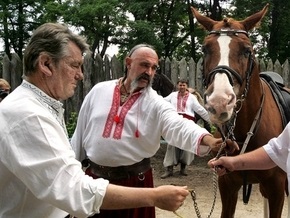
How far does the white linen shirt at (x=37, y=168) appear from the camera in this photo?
4.84 feet

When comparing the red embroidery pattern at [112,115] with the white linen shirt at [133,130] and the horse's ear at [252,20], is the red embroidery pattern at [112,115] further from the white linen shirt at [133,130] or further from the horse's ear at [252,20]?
the horse's ear at [252,20]

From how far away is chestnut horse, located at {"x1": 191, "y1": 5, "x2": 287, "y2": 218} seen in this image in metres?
2.85

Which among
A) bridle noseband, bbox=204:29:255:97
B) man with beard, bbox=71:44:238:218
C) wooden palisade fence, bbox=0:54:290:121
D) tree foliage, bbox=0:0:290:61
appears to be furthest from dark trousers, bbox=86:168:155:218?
tree foliage, bbox=0:0:290:61

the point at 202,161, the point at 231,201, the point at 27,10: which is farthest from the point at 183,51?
the point at 231,201

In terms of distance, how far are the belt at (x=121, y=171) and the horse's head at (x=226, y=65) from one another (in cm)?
63

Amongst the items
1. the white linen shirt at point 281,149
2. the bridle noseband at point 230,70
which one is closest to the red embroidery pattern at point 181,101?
the bridle noseband at point 230,70

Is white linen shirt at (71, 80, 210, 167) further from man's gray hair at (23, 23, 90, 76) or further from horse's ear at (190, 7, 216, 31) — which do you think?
man's gray hair at (23, 23, 90, 76)

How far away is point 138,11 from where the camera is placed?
59.2 feet

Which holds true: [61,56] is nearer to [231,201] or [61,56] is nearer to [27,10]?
[231,201]

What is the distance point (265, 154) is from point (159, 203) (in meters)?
0.94

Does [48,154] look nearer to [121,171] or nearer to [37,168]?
[37,168]

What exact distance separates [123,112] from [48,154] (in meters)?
1.50

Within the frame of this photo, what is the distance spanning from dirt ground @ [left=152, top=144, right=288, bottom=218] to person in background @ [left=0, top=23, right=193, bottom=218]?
169 inches

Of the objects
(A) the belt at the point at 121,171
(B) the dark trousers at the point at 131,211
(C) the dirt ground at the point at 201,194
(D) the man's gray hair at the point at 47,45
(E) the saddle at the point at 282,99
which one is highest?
(D) the man's gray hair at the point at 47,45
